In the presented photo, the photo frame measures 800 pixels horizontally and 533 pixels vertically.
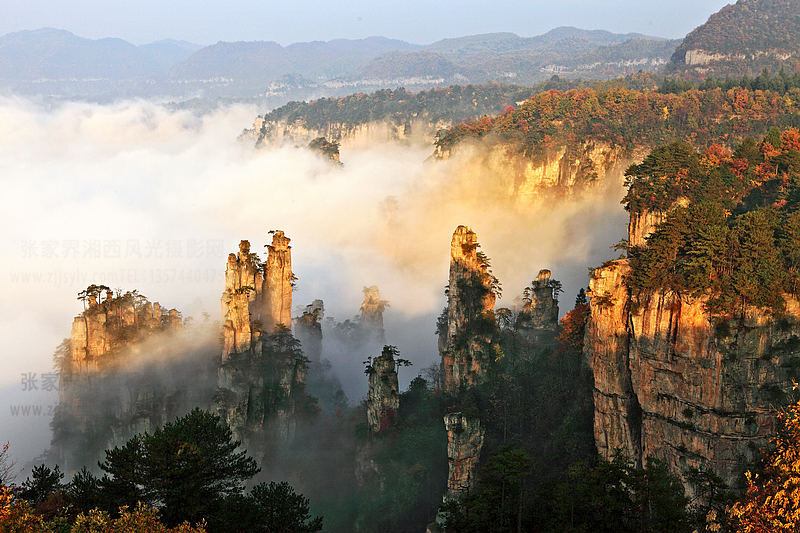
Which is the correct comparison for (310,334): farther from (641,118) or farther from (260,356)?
(641,118)

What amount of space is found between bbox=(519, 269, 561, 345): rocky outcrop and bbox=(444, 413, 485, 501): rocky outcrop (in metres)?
13.6

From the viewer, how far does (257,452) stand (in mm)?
55844

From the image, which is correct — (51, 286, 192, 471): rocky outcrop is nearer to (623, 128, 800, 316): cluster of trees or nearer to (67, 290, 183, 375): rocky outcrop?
(67, 290, 183, 375): rocky outcrop

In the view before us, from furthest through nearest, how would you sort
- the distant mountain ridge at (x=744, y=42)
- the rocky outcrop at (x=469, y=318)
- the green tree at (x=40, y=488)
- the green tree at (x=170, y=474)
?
the distant mountain ridge at (x=744, y=42), the rocky outcrop at (x=469, y=318), the green tree at (x=40, y=488), the green tree at (x=170, y=474)

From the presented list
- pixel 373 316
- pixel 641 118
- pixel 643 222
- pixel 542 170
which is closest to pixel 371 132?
pixel 542 170

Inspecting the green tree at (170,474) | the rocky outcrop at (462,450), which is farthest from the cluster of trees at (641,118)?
the green tree at (170,474)

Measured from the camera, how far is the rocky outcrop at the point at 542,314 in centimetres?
5503

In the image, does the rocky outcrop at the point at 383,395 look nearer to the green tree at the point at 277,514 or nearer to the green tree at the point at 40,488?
the green tree at the point at 277,514

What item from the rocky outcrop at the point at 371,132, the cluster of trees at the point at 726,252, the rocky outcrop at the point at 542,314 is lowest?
the rocky outcrop at the point at 542,314

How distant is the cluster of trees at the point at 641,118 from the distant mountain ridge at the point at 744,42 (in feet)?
167

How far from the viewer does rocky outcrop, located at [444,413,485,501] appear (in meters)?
43.8

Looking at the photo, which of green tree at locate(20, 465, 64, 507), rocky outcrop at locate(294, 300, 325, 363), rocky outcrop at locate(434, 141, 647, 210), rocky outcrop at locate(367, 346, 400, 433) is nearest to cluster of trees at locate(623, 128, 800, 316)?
rocky outcrop at locate(367, 346, 400, 433)

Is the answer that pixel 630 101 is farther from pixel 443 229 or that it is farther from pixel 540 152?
pixel 443 229

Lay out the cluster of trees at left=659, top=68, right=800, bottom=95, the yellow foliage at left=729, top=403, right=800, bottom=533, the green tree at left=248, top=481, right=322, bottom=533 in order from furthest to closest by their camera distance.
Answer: the cluster of trees at left=659, top=68, right=800, bottom=95
the green tree at left=248, top=481, right=322, bottom=533
the yellow foliage at left=729, top=403, right=800, bottom=533
